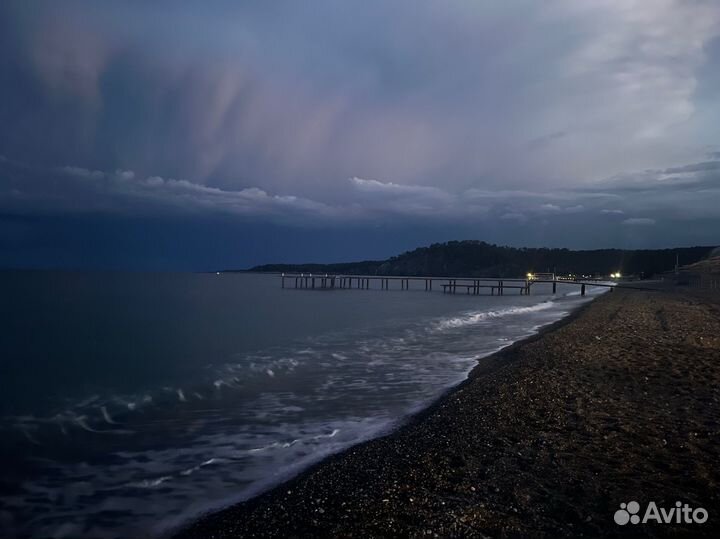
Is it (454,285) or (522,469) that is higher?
(522,469)

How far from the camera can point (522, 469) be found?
661 cm

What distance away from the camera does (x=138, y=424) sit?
40.0 ft

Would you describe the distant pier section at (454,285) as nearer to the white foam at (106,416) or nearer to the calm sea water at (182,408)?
the calm sea water at (182,408)

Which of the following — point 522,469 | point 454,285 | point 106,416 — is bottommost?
point 106,416

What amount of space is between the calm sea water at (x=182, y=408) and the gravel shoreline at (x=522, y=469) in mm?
1393


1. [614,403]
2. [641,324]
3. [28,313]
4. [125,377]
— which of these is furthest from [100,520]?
[28,313]

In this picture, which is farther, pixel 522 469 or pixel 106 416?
pixel 106 416

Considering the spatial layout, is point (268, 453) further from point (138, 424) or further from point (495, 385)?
point (495, 385)

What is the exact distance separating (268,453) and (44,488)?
3831 millimetres

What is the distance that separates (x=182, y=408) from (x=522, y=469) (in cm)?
1041

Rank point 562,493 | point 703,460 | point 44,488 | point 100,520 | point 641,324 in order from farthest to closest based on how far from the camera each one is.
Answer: point 641,324 → point 44,488 → point 100,520 → point 703,460 → point 562,493

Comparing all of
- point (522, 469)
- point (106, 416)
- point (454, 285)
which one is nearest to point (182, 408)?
point (106, 416)

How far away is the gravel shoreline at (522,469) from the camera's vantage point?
5.30 metres

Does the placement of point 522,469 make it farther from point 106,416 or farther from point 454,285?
point 454,285
